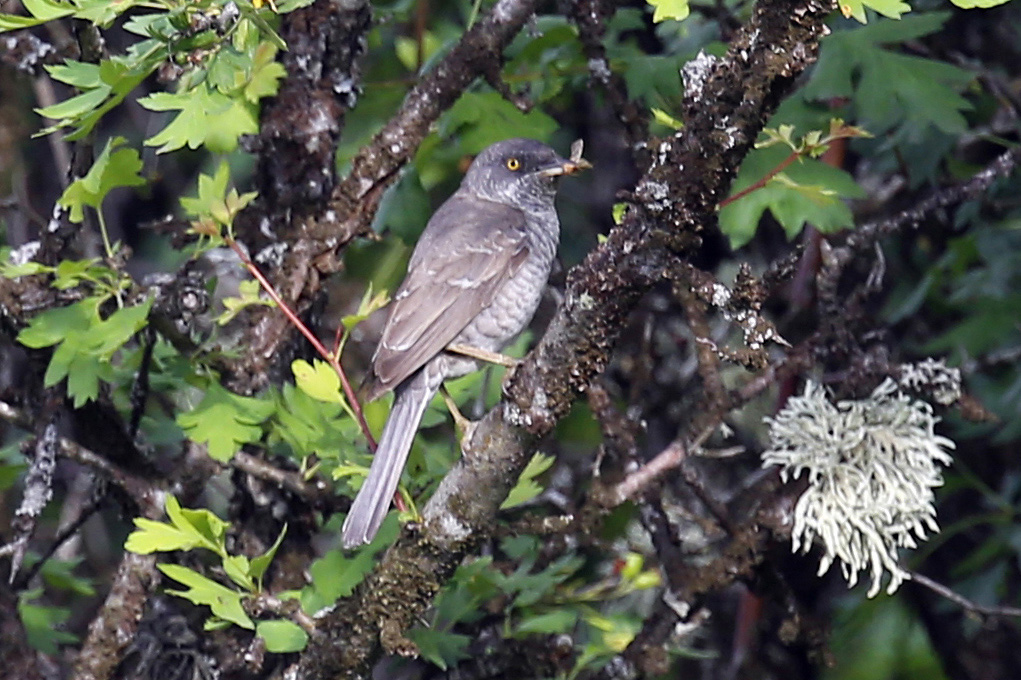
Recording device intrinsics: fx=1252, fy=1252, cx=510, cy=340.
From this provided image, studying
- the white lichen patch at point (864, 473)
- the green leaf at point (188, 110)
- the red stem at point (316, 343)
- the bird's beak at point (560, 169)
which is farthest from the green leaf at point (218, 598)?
the bird's beak at point (560, 169)

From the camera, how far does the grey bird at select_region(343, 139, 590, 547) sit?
3805mm

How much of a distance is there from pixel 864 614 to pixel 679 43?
2.38 m

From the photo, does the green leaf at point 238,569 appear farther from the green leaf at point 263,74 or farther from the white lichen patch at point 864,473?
the white lichen patch at point 864,473

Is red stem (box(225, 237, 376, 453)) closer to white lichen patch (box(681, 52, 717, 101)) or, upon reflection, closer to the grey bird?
the grey bird

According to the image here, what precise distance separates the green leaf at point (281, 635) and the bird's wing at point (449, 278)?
2.84 ft

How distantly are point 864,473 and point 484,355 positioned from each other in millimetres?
1170

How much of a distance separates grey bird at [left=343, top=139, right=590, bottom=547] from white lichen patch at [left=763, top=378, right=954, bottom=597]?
101 cm

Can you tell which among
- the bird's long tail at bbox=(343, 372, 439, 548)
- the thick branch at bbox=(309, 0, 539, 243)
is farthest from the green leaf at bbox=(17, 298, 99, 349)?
the bird's long tail at bbox=(343, 372, 439, 548)

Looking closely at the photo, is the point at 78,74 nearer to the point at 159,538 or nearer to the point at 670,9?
the point at 159,538

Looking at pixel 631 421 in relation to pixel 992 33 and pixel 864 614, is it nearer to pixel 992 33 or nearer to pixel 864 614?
pixel 864 614

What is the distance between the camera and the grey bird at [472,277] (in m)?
3.80

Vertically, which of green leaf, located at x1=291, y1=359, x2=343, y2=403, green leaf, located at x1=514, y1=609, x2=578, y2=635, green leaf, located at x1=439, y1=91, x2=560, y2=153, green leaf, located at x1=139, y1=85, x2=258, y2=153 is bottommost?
green leaf, located at x1=514, y1=609, x2=578, y2=635

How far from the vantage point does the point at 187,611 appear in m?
3.61

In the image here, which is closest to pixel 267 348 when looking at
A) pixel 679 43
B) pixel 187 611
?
pixel 187 611
